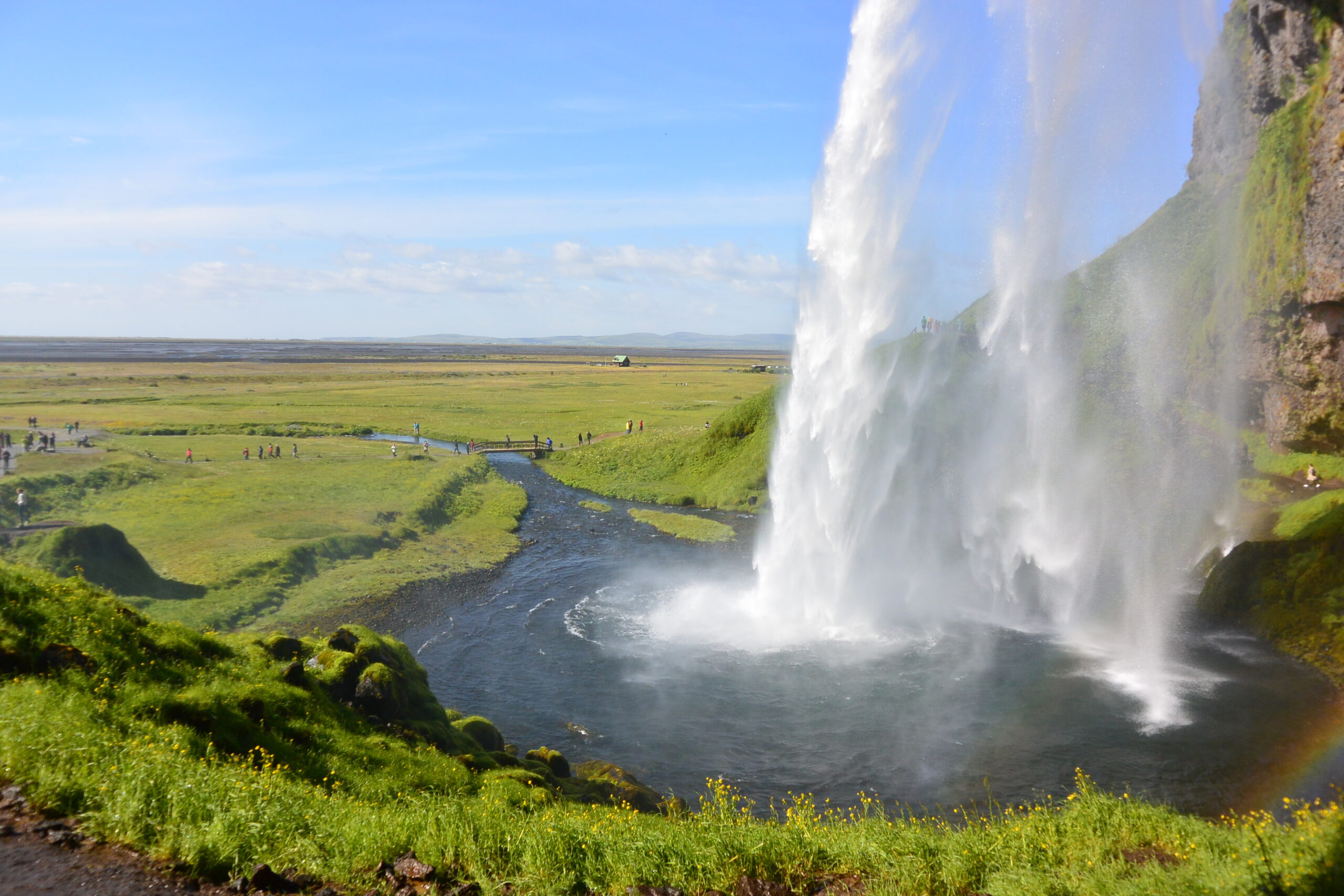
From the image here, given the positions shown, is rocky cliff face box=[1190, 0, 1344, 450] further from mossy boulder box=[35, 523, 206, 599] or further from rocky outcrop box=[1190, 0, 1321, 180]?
mossy boulder box=[35, 523, 206, 599]

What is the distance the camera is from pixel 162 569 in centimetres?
3809

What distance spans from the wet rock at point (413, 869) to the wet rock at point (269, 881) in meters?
1.25

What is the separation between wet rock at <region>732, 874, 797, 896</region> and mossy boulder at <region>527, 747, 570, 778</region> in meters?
10.9

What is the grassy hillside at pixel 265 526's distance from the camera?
3456cm

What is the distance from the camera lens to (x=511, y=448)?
88.8m

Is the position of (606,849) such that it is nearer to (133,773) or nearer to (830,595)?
(133,773)

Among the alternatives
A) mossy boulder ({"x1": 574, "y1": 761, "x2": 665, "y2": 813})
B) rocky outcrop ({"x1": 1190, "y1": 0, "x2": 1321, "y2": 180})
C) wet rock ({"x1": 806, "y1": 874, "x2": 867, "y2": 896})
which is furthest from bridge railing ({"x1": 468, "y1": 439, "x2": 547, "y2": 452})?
wet rock ({"x1": 806, "y1": 874, "x2": 867, "y2": 896})

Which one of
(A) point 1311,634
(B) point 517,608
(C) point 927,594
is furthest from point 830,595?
(A) point 1311,634

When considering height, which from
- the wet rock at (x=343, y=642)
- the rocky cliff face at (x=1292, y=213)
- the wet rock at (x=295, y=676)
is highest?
the rocky cliff face at (x=1292, y=213)

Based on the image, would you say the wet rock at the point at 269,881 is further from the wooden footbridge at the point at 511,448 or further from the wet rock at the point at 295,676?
the wooden footbridge at the point at 511,448

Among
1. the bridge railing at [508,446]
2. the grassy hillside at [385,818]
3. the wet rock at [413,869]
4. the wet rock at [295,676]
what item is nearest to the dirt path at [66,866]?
the grassy hillside at [385,818]

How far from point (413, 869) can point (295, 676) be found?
10.3 m

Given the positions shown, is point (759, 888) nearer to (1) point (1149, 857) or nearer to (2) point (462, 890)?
(2) point (462, 890)

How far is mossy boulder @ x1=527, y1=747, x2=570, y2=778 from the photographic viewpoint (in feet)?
68.1
